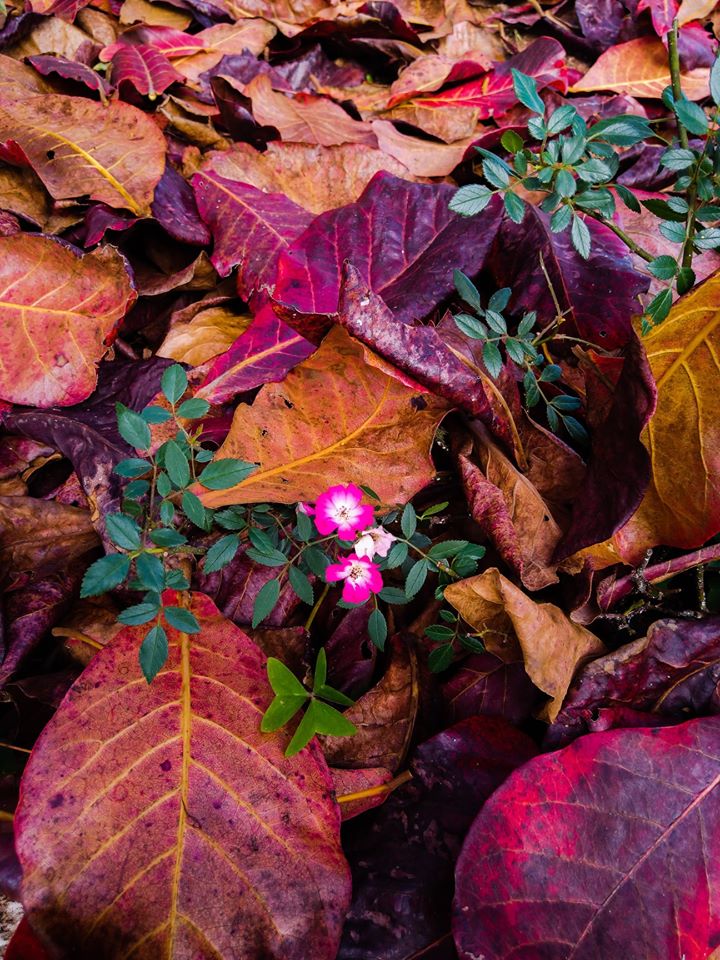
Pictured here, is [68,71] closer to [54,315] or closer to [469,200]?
[54,315]

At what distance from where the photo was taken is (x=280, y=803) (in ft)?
3.04

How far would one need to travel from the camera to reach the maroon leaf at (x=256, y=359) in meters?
1.14

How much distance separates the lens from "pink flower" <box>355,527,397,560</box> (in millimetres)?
961

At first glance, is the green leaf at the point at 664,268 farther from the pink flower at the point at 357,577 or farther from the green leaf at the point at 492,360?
the pink flower at the point at 357,577

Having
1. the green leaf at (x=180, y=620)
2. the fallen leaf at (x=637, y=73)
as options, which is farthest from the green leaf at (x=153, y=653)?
the fallen leaf at (x=637, y=73)

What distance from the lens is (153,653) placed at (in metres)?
0.91

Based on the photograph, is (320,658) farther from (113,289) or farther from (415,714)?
(113,289)

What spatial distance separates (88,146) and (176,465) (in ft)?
2.71

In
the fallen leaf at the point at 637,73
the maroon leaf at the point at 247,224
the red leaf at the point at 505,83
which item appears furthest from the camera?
the fallen leaf at the point at 637,73

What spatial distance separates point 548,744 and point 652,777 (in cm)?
13

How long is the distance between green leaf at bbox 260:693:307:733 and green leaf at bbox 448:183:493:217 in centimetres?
69

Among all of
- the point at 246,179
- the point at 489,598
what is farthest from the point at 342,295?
the point at 246,179

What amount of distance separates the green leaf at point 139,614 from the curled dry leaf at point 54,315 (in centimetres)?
40

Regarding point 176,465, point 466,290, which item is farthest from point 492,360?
point 176,465
